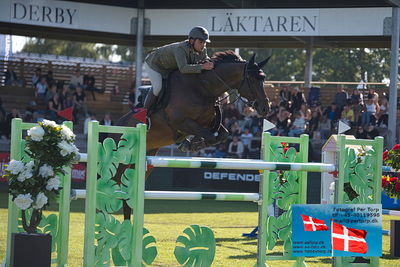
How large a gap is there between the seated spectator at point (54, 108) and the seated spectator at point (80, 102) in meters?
0.53

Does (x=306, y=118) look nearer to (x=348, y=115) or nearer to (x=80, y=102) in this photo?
(x=348, y=115)

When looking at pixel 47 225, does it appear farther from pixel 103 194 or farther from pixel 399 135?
pixel 399 135

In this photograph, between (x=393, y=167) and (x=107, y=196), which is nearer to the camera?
(x=107, y=196)

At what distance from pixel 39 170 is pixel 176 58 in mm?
3199

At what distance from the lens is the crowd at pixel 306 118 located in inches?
672

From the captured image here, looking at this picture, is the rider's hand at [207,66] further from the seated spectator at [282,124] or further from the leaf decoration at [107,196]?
the seated spectator at [282,124]

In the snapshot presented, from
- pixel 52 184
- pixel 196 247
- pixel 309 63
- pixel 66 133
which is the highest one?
pixel 309 63

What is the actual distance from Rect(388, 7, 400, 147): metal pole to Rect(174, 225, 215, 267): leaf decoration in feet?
34.6

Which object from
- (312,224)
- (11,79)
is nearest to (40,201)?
(312,224)

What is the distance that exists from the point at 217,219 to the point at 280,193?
5.69 metres

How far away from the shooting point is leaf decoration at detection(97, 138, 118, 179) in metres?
5.30

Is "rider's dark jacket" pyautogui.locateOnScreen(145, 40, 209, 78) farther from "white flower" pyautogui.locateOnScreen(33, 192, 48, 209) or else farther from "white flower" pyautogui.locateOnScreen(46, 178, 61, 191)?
"white flower" pyautogui.locateOnScreen(33, 192, 48, 209)

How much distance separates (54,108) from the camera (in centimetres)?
1845

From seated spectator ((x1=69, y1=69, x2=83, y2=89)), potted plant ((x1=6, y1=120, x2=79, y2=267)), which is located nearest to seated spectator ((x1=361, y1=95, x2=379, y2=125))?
seated spectator ((x1=69, y1=69, x2=83, y2=89))
